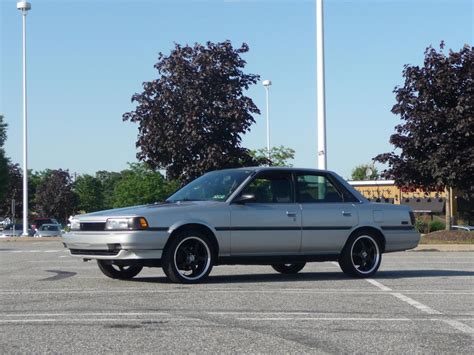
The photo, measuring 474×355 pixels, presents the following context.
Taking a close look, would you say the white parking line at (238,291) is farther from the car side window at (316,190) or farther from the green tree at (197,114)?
the green tree at (197,114)

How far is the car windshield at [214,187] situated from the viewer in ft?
37.1

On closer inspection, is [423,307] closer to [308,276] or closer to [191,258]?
[191,258]

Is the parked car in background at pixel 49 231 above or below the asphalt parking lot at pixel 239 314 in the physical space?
below

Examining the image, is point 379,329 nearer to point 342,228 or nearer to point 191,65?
point 342,228

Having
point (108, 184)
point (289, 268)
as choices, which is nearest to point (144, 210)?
point (289, 268)

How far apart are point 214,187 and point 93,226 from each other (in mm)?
1818

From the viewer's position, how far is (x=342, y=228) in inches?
464

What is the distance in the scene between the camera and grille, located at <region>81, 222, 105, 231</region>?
10609mm

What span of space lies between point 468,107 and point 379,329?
61.3 feet

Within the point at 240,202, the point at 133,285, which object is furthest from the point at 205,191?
the point at 133,285

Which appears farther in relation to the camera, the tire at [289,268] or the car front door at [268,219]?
the tire at [289,268]

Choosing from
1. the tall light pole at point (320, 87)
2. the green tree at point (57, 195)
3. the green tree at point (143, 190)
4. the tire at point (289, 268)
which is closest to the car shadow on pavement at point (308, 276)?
the tire at point (289, 268)

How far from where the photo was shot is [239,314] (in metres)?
8.01

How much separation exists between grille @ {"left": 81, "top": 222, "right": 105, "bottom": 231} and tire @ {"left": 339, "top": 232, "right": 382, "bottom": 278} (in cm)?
352
